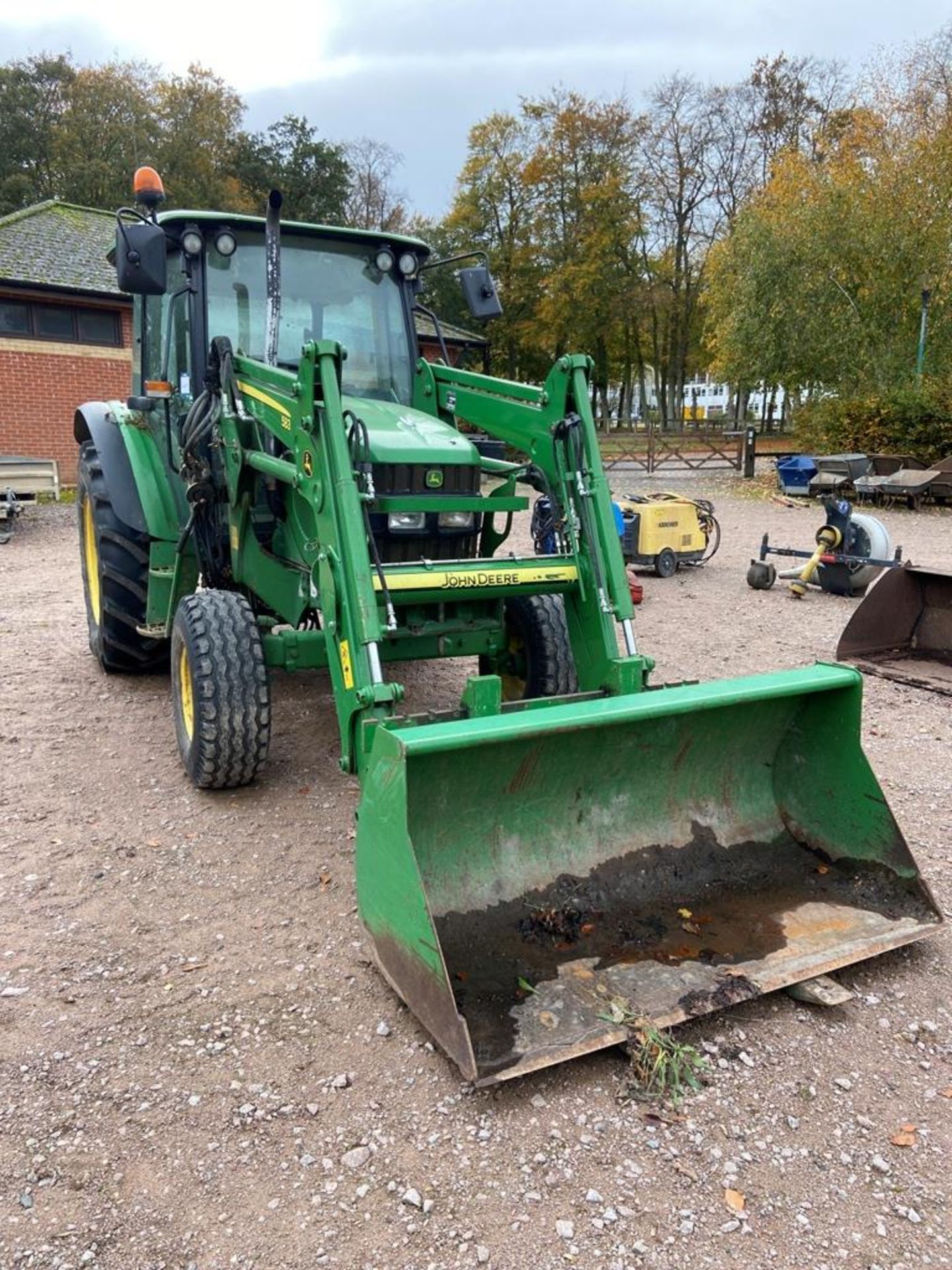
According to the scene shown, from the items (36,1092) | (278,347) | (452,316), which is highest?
(452,316)

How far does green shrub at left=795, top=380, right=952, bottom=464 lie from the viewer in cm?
1944

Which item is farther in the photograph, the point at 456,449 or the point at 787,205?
the point at 787,205

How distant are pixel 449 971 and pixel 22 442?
55.8 ft

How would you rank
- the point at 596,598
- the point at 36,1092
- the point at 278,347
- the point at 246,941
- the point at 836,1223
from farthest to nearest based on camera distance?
the point at 278,347, the point at 596,598, the point at 246,941, the point at 36,1092, the point at 836,1223

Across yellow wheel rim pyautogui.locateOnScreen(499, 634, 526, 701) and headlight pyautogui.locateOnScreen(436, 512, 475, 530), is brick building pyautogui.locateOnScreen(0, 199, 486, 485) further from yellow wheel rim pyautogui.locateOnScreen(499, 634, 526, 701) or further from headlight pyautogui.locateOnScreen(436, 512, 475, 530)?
headlight pyautogui.locateOnScreen(436, 512, 475, 530)

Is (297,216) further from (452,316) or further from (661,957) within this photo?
(661,957)

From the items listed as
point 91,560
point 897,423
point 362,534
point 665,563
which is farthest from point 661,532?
point 897,423

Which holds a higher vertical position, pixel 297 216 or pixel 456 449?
pixel 297 216

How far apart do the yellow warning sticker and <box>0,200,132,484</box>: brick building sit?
48.8 feet

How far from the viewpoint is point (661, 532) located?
10523 mm

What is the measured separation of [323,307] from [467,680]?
7.36 feet

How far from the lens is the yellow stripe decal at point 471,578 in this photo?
3900 millimetres

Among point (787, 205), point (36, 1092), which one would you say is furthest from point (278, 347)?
point (787, 205)

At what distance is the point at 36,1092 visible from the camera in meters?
2.61
